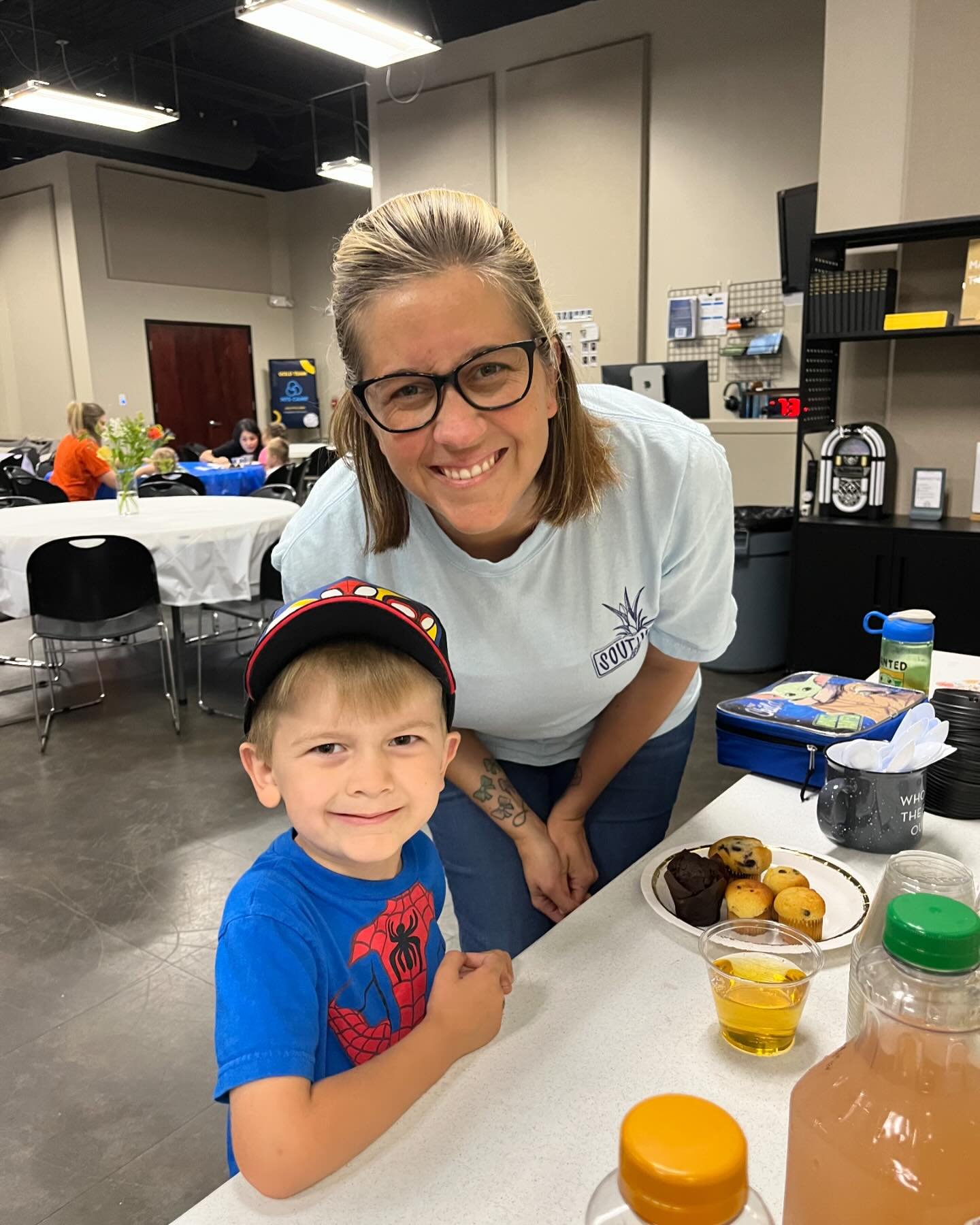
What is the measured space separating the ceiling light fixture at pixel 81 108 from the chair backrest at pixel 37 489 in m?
2.67

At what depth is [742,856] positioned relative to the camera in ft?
3.57

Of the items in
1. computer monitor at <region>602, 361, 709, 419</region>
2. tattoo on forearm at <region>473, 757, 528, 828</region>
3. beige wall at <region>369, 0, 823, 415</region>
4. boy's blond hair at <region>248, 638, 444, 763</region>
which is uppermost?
beige wall at <region>369, 0, 823, 415</region>

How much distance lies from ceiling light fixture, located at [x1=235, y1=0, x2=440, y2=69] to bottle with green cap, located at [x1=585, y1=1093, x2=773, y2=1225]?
18.5 ft

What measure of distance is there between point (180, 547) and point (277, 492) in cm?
240

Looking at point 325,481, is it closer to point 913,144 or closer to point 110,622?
point 110,622

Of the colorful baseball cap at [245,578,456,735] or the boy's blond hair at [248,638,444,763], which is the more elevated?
the colorful baseball cap at [245,578,456,735]

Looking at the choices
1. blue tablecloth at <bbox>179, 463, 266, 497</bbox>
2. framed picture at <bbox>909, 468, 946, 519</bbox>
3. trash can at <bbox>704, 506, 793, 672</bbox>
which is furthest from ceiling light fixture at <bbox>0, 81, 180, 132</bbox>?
framed picture at <bbox>909, 468, 946, 519</bbox>

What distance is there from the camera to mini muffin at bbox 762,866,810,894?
3.41 ft

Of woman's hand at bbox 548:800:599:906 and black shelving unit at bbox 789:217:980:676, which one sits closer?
woman's hand at bbox 548:800:599:906

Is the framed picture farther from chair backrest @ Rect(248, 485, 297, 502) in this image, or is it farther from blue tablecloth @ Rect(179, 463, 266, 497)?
blue tablecloth @ Rect(179, 463, 266, 497)

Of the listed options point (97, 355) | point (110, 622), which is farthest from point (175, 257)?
point (110, 622)

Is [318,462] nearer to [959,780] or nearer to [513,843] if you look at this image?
[513,843]

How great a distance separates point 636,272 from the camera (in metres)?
6.43

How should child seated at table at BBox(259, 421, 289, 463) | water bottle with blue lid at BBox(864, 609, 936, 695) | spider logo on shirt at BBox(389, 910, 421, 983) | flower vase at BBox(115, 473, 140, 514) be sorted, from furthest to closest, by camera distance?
child seated at table at BBox(259, 421, 289, 463)
flower vase at BBox(115, 473, 140, 514)
water bottle with blue lid at BBox(864, 609, 936, 695)
spider logo on shirt at BBox(389, 910, 421, 983)
